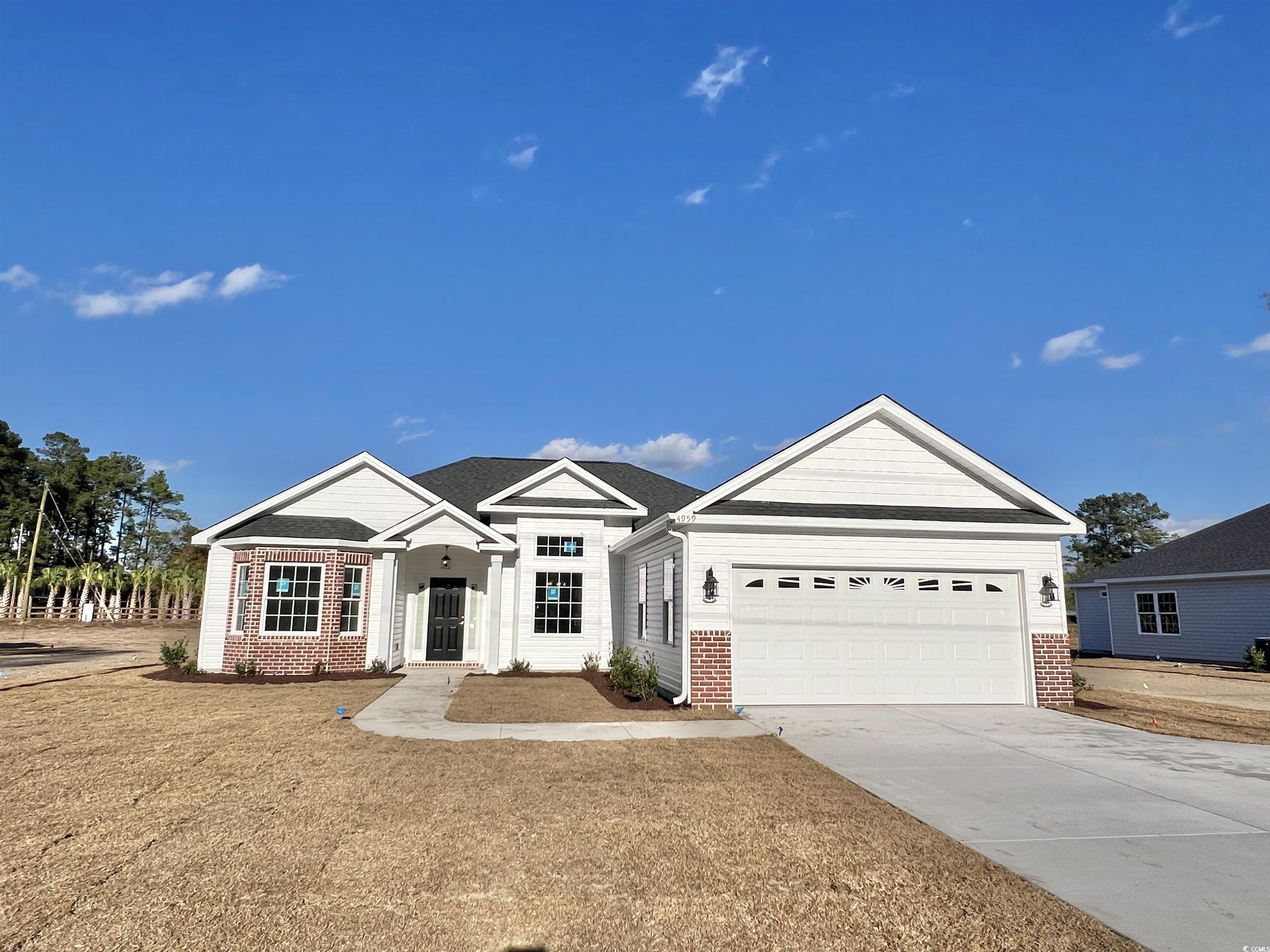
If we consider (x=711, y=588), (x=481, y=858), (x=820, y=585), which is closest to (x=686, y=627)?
(x=711, y=588)

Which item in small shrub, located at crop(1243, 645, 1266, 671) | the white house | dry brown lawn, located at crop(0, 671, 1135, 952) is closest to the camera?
dry brown lawn, located at crop(0, 671, 1135, 952)

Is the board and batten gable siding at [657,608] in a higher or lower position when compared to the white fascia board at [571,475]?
lower

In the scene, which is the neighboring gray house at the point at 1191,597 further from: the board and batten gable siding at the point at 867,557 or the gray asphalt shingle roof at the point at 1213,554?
the board and batten gable siding at the point at 867,557

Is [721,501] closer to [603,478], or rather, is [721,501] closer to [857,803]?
[857,803]

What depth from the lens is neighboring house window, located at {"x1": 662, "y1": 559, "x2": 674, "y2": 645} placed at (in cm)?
1398

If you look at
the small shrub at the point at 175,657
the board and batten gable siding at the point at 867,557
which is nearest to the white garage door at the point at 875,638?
the board and batten gable siding at the point at 867,557

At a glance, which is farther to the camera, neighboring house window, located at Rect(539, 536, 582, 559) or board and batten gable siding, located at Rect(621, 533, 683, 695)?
neighboring house window, located at Rect(539, 536, 582, 559)

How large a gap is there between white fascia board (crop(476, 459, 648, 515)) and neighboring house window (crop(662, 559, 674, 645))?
531cm

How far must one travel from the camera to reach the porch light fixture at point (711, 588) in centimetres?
1256

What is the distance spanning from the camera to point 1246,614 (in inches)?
923

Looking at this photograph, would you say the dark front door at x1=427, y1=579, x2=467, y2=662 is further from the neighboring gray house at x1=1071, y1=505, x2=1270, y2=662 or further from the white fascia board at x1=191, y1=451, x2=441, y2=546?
the neighboring gray house at x1=1071, y1=505, x2=1270, y2=662

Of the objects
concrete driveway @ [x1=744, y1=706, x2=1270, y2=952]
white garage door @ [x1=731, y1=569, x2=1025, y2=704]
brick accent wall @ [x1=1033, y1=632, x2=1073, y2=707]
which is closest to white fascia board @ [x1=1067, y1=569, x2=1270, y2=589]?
brick accent wall @ [x1=1033, y1=632, x2=1073, y2=707]

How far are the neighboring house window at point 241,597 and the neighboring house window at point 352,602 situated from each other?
7.09ft

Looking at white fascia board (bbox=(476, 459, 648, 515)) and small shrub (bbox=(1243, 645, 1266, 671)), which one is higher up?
white fascia board (bbox=(476, 459, 648, 515))
